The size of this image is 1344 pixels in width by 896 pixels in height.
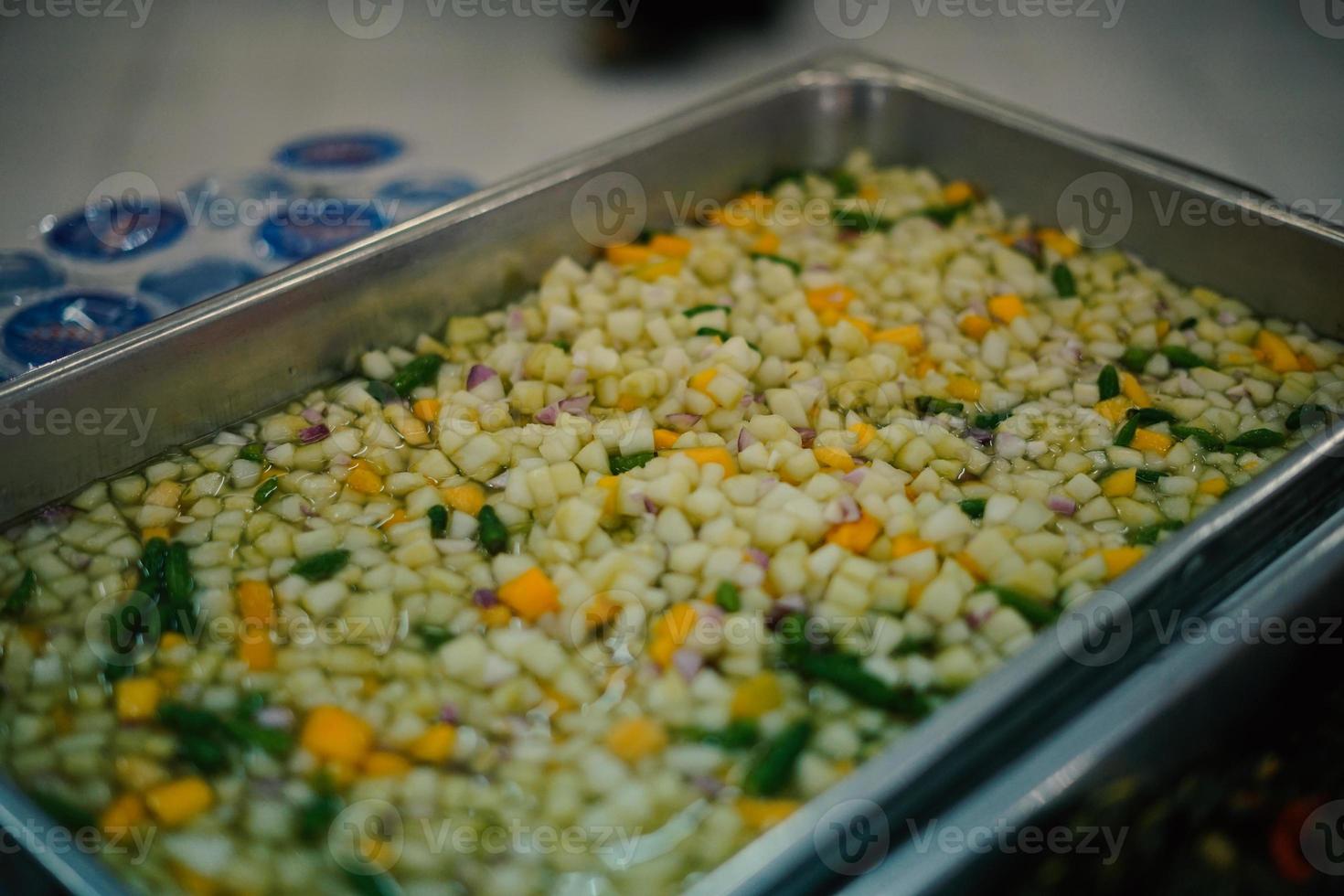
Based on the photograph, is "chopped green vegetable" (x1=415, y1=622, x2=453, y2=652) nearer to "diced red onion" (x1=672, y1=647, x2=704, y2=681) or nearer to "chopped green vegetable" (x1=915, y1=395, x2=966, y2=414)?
"diced red onion" (x1=672, y1=647, x2=704, y2=681)

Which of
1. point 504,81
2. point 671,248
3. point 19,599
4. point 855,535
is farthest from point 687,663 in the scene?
point 504,81

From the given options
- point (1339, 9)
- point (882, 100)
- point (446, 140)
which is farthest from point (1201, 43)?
point (446, 140)

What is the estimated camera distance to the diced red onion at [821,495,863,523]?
109 centimetres

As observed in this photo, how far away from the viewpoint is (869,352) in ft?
4.54

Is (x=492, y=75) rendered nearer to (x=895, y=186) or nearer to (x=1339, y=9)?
(x=895, y=186)

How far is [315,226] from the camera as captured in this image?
1625 mm

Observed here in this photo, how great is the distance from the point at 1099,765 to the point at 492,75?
5.69 ft

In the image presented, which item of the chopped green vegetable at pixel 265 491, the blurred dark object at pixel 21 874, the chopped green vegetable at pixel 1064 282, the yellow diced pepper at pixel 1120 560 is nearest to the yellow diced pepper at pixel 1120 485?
the yellow diced pepper at pixel 1120 560

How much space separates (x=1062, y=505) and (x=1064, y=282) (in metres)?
0.48

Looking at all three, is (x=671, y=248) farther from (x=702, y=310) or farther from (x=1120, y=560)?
(x=1120, y=560)

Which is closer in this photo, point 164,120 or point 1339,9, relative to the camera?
point 164,120

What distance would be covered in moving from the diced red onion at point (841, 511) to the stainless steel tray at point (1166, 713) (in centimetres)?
29

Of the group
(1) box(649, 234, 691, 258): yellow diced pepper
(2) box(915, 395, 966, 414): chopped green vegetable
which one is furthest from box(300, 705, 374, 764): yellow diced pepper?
(1) box(649, 234, 691, 258): yellow diced pepper

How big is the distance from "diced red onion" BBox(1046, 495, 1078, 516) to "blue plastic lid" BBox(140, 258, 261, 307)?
3.49ft
